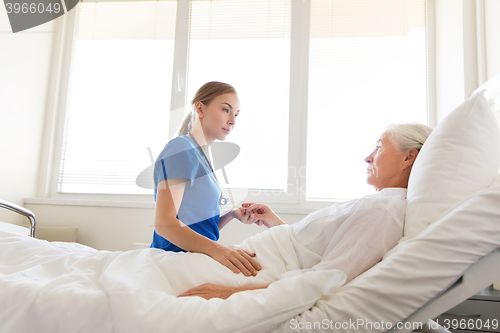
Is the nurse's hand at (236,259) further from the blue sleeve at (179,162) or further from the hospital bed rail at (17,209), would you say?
the hospital bed rail at (17,209)

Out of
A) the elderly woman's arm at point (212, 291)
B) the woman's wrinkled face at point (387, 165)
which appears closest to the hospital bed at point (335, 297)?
the elderly woman's arm at point (212, 291)

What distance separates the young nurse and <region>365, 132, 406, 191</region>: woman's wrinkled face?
0.57m

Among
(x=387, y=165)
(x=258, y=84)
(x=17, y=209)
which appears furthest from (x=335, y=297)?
(x=258, y=84)

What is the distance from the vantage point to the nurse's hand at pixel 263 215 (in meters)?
1.58

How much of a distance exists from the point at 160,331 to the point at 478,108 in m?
1.03

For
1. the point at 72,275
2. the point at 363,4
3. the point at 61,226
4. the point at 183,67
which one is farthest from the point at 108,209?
the point at 363,4

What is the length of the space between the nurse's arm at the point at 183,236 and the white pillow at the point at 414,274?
0.30 meters

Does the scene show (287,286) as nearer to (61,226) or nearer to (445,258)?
(445,258)

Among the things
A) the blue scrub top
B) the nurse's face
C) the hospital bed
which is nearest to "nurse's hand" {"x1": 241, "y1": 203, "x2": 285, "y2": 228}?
the blue scrub top

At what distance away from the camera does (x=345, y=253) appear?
3.15 feet

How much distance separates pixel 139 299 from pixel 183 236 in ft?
1.24

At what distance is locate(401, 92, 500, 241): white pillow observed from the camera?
96 cm

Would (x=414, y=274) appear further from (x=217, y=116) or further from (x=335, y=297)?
(x=217, y=116)

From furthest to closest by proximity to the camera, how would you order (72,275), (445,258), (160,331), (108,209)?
(108,209) → (72,275) → (445,258) → (160,331)
